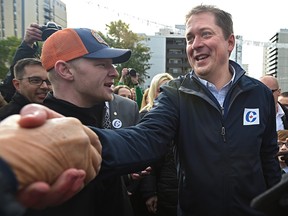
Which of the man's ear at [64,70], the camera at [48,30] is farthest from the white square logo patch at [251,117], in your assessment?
the camera at [48,30]

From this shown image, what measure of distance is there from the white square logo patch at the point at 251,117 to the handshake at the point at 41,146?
112cm

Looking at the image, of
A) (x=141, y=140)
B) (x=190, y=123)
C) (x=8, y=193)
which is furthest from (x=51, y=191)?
(x=190, y=123)

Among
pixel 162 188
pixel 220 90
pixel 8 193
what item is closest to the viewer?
pixel 8 193

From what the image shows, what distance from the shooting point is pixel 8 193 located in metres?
0.62

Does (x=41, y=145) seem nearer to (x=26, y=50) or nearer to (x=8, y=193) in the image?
(x=8, y=193)

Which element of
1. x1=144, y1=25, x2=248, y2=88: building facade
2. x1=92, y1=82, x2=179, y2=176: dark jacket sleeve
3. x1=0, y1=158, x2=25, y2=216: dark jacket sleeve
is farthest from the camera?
x1=144, y1=25, x2=248, y2=88: building facade

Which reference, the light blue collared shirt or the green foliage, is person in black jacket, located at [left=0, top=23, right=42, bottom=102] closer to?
the light blue collared shirt

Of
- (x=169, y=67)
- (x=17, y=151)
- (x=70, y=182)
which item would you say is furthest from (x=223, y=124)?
(x=169, y=67)

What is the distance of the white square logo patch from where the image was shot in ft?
5.99

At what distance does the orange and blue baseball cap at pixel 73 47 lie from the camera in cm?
186

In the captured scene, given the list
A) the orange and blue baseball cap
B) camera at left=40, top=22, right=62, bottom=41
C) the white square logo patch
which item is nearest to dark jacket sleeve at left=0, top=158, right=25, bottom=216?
the orange and blue baseball cap

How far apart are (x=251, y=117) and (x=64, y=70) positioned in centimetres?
116

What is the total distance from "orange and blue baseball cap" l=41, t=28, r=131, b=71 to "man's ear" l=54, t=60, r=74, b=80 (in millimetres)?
28

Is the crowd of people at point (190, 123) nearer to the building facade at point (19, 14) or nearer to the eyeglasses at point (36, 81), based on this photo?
the eyeglasses at point (36, 81)
